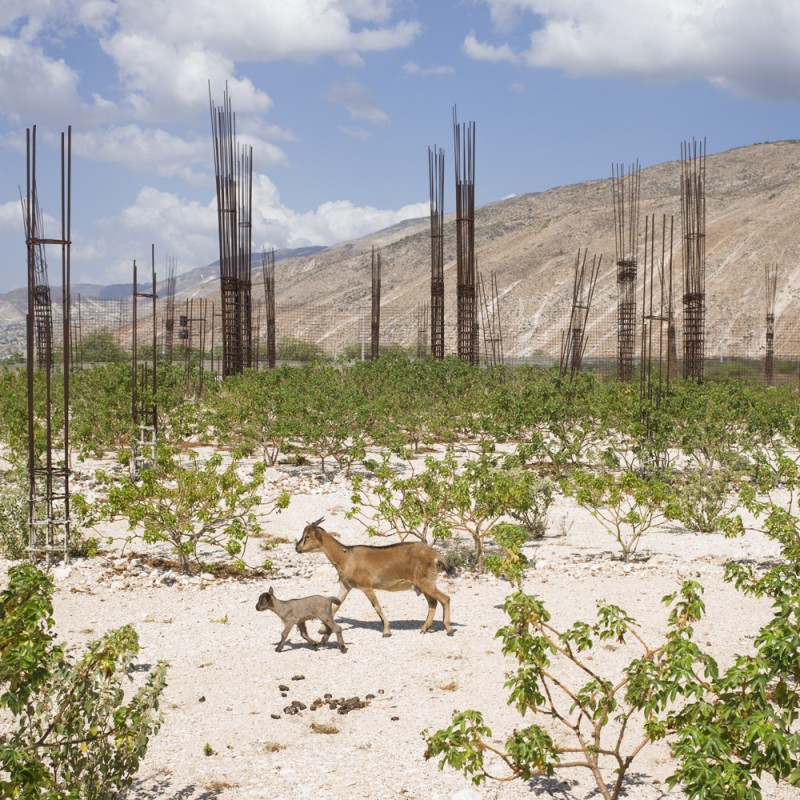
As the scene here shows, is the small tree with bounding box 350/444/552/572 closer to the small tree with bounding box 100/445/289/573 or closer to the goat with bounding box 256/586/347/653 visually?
the small tree with bounding box 100/445/289/573

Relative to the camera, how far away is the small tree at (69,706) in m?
3.32

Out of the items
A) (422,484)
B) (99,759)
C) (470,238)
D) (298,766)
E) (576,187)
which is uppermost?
(576,187)

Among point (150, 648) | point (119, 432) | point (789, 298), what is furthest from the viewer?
point (789, 298)

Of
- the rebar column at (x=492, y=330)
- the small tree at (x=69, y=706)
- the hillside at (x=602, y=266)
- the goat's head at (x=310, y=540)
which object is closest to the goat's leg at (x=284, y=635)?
the goat's head at (x=310, y=540)

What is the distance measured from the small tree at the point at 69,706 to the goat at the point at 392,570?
2458mm

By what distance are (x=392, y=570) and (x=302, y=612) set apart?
728 mm

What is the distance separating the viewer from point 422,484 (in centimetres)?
913

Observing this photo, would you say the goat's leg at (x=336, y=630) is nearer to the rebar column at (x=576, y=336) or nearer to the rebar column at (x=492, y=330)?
the rebar column at (x=576, y=336)

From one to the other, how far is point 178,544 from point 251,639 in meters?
2.00

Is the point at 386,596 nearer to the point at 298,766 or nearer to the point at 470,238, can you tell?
the point at 298,766

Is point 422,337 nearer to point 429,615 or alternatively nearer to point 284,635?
point 429,615

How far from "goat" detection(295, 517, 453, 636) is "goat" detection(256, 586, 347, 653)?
29 centimetres

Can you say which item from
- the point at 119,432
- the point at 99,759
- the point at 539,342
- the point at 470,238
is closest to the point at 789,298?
the point at 539,342

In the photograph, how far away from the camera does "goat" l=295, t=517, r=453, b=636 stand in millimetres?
6574
